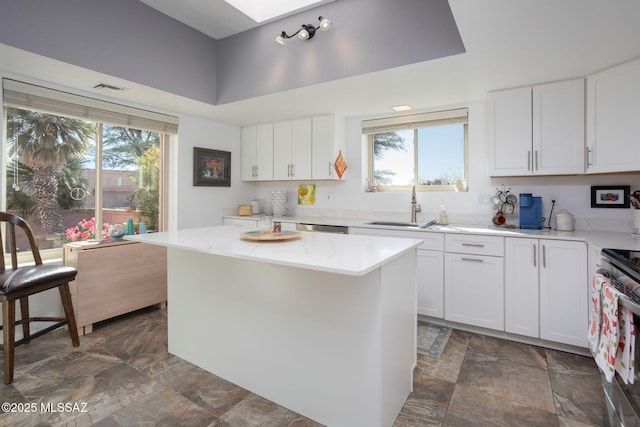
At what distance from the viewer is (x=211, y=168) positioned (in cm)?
423

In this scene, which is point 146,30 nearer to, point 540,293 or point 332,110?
point 332,110

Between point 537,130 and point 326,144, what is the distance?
2094 mm

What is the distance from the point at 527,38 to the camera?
200 cm

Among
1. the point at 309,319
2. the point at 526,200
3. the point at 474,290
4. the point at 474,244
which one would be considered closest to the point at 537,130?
the point at 526,200

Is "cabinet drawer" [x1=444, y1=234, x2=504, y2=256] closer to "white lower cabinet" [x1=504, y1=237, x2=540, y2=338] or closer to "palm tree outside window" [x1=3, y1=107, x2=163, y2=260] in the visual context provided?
"white lower cabinet" [x1=504, y1=237, x2=540, y2=338]

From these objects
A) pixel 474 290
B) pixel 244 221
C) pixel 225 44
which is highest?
pixel 225 44

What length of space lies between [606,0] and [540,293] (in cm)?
191

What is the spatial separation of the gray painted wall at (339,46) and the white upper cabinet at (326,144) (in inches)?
36.7

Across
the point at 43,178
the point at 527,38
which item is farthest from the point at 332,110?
the point at 43,178

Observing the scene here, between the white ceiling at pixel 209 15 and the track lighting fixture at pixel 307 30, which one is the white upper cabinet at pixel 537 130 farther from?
the white ceiling at pixel 209 15

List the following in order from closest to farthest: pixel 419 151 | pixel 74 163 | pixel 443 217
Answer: pixel 74 163, pixel 443 217, pixel 419 151

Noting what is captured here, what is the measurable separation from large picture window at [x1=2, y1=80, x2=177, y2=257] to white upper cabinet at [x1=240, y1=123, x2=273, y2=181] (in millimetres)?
1036

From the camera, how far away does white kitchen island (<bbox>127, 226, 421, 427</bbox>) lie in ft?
5.02

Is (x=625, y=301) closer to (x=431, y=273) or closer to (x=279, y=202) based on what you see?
(x=431, y=273)
